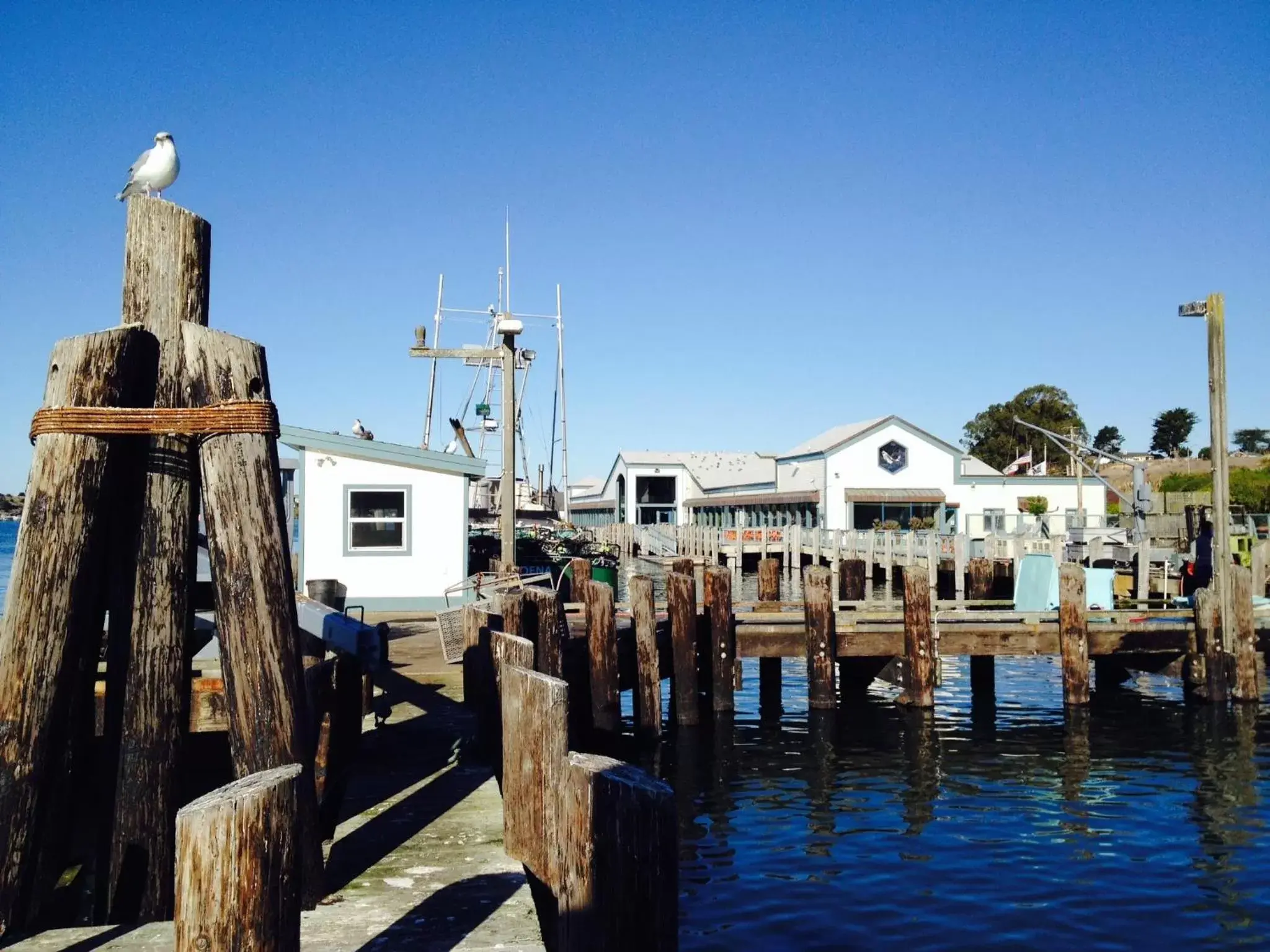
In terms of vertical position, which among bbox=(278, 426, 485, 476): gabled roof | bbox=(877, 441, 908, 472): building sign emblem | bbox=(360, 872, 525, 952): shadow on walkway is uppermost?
bbox=(877, 441, 908, 472): building sign emblem

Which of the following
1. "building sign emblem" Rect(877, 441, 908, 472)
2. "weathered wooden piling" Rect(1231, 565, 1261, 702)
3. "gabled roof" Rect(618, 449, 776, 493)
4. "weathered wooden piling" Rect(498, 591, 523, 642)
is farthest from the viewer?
"gabled roof" Rect(618, 449, 776, 493)

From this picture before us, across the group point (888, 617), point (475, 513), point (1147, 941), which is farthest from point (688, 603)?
point (475, 513)

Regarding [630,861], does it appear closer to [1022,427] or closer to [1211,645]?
[1211,645]

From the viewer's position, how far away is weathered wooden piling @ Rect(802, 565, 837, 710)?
44.8 ft

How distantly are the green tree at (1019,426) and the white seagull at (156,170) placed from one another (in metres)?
95.0

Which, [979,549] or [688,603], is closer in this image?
[688,603]

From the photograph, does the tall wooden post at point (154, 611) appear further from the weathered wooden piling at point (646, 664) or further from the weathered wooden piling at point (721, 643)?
the weathered wooden piling at point (721, 643)

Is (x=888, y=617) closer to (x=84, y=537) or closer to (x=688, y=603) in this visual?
(x=688, y=603)

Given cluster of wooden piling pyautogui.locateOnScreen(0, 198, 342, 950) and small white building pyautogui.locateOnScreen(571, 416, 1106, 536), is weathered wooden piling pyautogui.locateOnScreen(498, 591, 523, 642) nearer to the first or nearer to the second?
cluster of wooden piling pyautogui.locateOnScreen(0, 198, 342, 950)

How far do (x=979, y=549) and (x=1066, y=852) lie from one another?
24.2 meters

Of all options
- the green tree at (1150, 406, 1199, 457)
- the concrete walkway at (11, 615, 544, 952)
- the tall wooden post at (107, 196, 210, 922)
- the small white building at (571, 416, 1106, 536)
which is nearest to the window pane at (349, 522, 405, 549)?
the concrete walkway at (11, 615, 544, 952)

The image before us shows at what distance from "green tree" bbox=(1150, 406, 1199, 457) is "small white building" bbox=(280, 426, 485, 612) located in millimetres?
127988

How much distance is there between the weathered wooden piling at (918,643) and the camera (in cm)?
1389

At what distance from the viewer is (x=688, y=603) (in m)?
13.6
